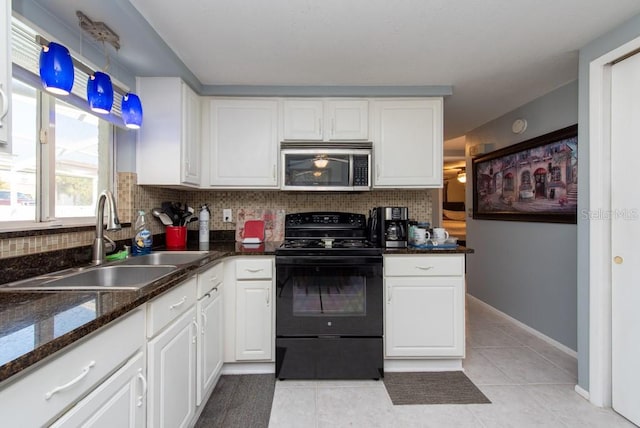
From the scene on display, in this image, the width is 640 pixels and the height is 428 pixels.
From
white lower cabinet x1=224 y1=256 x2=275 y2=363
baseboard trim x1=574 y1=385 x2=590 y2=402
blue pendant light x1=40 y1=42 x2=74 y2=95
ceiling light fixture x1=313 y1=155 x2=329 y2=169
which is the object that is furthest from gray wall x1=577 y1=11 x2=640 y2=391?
blue pendant light x1=40 y1=42 x2=74 y2=95

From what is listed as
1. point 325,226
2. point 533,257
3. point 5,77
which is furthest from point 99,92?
point 533,257

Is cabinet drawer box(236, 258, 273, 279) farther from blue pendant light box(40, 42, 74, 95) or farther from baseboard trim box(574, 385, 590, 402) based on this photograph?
baseboard trim box(574, 385, 590, 402)

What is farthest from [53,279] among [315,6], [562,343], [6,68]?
[562,343]

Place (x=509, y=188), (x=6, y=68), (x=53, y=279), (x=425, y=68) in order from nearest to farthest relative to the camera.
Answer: (x=6, y=68) → (x=53, y=279) → (x=425, y=68) → (x=509, y=188)

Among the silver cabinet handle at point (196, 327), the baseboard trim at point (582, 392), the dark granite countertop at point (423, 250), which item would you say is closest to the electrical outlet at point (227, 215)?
the silver cabinet handle at point (196, 327)

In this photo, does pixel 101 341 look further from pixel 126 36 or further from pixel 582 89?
pixel 582 89

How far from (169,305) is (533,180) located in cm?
316

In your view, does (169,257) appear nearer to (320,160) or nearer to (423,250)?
(320,160)

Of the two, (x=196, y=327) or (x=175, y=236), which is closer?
(x=196, y=327)

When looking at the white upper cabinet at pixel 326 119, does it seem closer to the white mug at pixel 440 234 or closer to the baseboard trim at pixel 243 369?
the white mug at pixel 440 234

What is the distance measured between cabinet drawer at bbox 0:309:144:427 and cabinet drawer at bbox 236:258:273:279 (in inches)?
46.2

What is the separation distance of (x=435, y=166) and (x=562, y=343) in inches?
73.4

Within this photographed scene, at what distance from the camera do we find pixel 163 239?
2596mm

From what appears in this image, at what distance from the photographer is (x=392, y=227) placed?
246 centimetres
